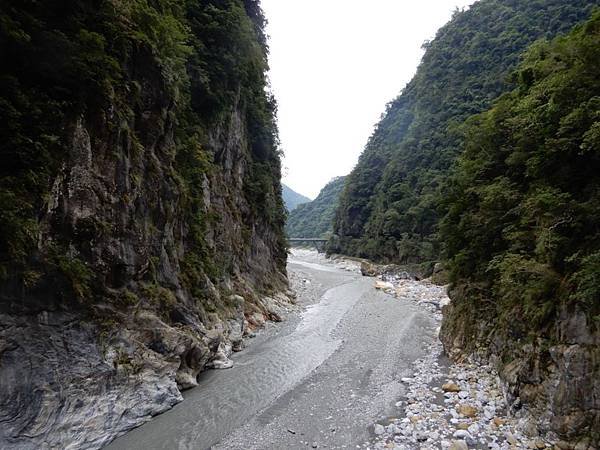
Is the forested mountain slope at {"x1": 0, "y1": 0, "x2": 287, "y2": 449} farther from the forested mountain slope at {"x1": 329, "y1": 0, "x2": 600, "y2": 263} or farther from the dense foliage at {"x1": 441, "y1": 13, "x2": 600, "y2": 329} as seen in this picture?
the forested mountain slope at {"x1": 329, "y1": 0, "x2": 600, "y2": 263}

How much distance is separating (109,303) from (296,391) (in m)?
5.51

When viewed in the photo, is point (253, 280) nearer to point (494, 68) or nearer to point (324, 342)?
point (324, 342)

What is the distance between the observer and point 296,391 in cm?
1005

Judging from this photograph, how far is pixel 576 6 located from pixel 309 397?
57.5 metres

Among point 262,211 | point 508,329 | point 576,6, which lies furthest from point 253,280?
point 576,6

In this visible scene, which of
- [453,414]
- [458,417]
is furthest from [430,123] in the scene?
[458,417]

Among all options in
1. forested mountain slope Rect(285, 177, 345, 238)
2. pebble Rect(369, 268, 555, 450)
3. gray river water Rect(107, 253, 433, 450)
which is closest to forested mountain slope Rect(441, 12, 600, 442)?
pebble Rect(369, 268, 555, 450)

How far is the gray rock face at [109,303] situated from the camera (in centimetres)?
630

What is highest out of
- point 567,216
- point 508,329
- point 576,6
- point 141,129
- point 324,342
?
point 576,6

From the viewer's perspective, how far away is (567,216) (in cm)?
654

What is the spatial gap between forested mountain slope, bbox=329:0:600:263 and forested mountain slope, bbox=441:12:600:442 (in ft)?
95.0

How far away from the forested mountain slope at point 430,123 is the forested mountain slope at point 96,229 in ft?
106

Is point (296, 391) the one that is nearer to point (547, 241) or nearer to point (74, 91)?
point (547, 241)

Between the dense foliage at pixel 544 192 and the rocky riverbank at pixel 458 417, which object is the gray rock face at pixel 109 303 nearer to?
the rocky riverbank at pixel 458 417
